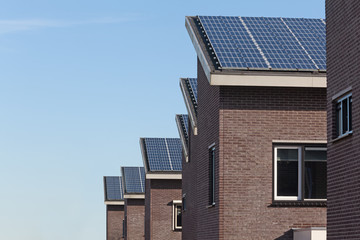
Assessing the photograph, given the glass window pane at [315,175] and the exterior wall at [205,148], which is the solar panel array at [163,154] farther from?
the glass window pane at [315,175]

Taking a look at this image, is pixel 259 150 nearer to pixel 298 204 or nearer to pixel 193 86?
pixel 298 204

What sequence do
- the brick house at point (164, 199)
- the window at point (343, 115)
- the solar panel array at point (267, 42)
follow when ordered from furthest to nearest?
the brick house at point (164, 199) < the solar panel array at point (267, 42) < the window at point (343, 115)

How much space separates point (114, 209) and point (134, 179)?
41.1 ft

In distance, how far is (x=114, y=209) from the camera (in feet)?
210

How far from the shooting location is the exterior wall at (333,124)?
14.7 meters

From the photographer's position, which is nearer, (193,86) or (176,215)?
(193,86)

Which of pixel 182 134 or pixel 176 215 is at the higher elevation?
pixel 182 134

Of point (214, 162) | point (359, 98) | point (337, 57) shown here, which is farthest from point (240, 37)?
point (359, 98)

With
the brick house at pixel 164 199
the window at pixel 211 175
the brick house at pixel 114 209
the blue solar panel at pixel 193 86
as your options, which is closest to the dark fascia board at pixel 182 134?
the blue solar panel at pixel 193 86

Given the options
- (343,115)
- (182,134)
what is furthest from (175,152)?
(343,115)

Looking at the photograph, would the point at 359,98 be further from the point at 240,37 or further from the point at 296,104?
the point at 240,37

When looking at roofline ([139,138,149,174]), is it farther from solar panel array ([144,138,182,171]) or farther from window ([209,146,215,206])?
window ([209,146,215,206])

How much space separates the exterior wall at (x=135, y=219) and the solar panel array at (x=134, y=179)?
3.74 feet

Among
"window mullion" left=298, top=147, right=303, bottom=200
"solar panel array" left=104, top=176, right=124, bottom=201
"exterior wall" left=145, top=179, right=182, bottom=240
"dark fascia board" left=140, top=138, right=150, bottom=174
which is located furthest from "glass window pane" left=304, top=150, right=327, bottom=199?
"solar panel array" left=104, top=176, right=124, bottom=201
